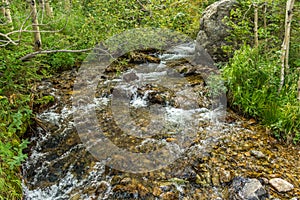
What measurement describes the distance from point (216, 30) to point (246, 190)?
5.51 m

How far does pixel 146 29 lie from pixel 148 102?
2519 mm

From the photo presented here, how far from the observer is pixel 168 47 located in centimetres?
917

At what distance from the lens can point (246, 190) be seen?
10.00 feet

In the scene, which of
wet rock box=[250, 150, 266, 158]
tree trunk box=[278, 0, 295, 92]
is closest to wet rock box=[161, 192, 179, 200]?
wet rock box=[250, 150, 266, 158]

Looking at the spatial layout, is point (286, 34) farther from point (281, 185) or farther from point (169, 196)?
point (169, 196)

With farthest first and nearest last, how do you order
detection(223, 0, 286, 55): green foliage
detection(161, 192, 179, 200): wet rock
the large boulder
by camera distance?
the large boulder < detection(223, 0, 286, 55): green foliage < detection(161, 192, 179, 200): wet rock

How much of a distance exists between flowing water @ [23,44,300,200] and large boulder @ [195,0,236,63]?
5.12 ft

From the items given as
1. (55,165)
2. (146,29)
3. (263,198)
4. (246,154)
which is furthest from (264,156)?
(146,29)

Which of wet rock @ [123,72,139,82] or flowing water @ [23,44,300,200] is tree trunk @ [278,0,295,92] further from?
wet rock @ [123,72,139,82]

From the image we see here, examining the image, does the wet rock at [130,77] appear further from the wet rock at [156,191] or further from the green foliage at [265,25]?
the wet rock at [156,191]

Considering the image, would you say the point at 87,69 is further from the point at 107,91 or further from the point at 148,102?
the point at 148,102

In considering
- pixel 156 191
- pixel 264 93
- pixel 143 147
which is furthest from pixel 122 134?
pixel 264 93

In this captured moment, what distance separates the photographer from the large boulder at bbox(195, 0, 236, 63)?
282 inches

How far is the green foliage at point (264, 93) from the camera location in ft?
13.2
